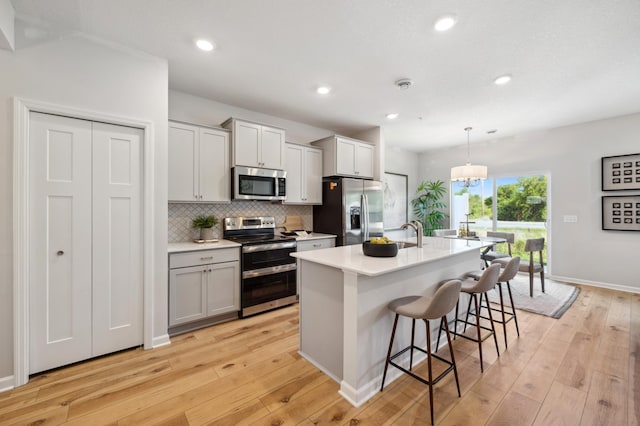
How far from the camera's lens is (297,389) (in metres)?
1.95

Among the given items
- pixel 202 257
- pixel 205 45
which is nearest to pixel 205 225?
pixel 202 257

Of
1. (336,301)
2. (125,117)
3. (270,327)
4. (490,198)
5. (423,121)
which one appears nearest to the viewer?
(336,301)

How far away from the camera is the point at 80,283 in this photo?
2.22 metres

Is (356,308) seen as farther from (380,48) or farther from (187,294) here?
(380,48)

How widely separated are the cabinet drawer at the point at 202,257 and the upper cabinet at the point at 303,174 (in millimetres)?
1213

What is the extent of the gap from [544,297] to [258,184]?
4.36 meters

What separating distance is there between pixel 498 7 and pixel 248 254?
3.13m

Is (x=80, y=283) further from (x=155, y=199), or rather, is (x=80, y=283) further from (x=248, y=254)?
(x=248, y=254)

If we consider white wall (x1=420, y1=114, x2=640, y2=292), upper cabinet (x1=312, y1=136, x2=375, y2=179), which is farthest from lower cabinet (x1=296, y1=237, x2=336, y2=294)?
white wall (x1=420, y1=114, x2=640, y2=292)

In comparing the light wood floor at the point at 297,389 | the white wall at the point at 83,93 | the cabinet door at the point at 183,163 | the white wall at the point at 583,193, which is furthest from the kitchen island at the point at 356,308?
the white wall at the point at 583,193

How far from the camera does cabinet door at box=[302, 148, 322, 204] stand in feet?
13.8

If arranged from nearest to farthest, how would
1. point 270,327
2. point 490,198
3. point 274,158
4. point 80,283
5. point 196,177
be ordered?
point 80,283 < point 270,327 < point 196,177 < point 274,158 < point 490,198

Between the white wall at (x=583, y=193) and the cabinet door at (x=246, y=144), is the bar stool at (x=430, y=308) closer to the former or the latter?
the cabinet door at (x=246, y=144)

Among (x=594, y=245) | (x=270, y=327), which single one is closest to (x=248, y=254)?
(x=270, y=327)
